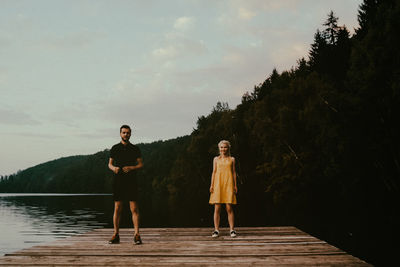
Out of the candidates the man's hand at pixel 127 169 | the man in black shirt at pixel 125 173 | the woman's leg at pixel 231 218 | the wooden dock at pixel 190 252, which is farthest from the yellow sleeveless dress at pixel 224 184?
the man's hand at pixel 127 169

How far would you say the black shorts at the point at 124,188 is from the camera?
23.3 ft

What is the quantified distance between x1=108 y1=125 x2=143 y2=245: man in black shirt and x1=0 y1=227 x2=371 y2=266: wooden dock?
25.2 inches

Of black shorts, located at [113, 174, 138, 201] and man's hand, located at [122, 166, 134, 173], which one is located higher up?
man's hand, located at [122, 166, 134, 173]

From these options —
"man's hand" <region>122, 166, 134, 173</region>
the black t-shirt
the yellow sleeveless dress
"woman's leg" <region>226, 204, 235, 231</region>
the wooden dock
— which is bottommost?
the wooden dock

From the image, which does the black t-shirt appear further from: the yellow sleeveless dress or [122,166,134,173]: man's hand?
the yellow sleeveless dress

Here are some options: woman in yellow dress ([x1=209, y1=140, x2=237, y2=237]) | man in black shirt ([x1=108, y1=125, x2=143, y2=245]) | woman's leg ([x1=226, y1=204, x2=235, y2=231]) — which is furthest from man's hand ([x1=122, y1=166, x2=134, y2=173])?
woman's leg ([x1=226, y1=204, x2=235, y2=231])

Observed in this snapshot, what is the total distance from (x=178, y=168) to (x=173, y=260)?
245ft

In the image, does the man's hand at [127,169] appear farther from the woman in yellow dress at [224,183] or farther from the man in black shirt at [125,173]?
the woman in yellow dress at [224,183]

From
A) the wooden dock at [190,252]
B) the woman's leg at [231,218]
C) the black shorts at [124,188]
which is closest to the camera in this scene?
the wooden dock at [190,252]

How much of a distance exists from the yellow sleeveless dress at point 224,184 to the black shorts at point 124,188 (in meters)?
1.96

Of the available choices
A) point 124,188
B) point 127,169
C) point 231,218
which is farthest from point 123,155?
point 231,218

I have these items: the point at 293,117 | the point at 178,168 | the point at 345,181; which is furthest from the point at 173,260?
the point at 178,168

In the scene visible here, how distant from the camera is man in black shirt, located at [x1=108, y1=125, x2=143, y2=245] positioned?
713 centimetres

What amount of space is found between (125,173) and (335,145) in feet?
97.2
